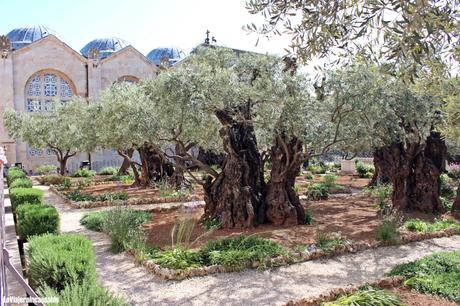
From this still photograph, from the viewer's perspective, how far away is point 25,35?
42.4 m

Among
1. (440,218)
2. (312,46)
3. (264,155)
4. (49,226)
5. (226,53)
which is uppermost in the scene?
(226,53)

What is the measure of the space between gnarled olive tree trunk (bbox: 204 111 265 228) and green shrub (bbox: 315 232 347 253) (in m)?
2.16

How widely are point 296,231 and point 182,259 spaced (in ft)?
11.5

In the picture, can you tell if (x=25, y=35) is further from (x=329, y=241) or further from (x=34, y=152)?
(x=329, y=241)

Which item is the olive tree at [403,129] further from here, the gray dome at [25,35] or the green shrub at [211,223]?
the gray dome at [25,35]

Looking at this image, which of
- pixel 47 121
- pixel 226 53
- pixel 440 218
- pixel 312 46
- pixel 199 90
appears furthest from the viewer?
pixel 47 121

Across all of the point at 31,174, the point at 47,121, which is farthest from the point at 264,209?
the point at 31,174

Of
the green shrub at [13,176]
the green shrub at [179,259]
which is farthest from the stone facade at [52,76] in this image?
the green shrub at [179,259]

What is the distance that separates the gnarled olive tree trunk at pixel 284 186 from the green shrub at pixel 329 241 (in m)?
1.84

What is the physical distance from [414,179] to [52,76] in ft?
111

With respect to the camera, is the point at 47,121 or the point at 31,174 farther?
the point at 31,174

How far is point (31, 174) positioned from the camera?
34.1 m

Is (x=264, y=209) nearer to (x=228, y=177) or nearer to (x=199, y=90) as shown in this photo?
(x=228, y=177)

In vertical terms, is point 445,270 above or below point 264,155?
below
